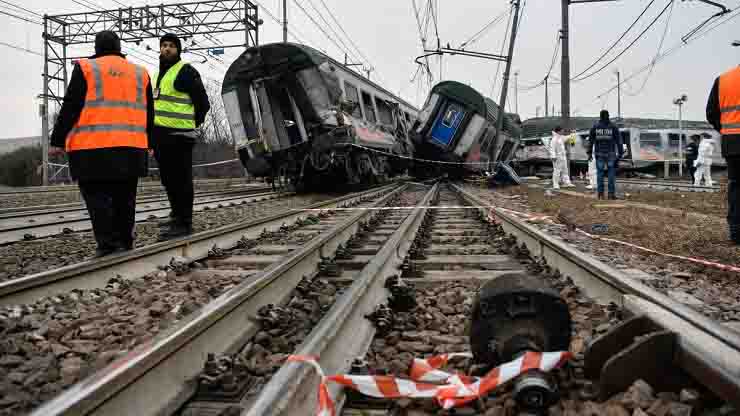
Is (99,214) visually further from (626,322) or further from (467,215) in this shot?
(467,215)

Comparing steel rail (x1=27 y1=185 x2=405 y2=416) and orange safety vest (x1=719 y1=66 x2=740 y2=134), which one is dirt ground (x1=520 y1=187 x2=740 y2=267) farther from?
steel rail (x1=27 y1=185 x2=405 y2=416)

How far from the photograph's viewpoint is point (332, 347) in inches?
73.0

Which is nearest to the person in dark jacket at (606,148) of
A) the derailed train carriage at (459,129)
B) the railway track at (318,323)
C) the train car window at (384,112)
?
the railway track at (318,323)

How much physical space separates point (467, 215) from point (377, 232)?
Answer: 88.8 inches

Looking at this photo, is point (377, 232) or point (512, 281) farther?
point (377, 232)

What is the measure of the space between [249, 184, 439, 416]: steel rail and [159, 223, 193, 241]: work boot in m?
2.48

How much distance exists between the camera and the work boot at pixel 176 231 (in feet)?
15.9

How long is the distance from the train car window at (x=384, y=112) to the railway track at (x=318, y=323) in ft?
36.5

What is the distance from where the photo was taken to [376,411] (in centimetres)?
160

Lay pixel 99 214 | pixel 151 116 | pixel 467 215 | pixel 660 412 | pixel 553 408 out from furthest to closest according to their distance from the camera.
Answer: pixel 467 215 < pixel 151 116 < pixel 99 214 < pixel 553 408 < pixel 660 412

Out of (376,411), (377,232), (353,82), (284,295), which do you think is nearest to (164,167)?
(377,232)

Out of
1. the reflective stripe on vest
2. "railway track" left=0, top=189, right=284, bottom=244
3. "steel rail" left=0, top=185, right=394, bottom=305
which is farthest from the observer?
"railway track" left=0, top=189, right=284, bottom=244

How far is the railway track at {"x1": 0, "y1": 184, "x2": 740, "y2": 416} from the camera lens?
1.48 m

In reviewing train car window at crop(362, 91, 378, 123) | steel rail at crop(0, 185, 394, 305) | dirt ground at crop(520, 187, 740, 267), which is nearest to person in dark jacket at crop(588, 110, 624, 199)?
dirt ground at crop(520, 187, 740, 267)
